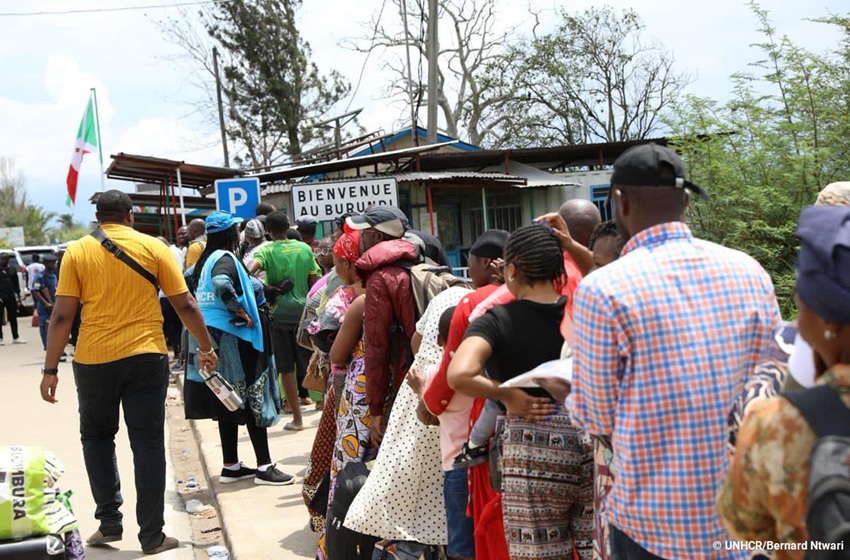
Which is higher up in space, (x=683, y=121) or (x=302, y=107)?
(x=302, y=107)

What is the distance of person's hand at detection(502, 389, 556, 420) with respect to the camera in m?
3.17

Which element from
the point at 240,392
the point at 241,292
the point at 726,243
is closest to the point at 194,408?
the point at 240,392

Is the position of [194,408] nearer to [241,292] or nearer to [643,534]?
[241,292]

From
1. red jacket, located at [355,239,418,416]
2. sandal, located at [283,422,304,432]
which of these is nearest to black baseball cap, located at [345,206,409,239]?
red jacket, located at [355,239,418,416]

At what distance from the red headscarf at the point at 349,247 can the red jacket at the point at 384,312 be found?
0.32 metres

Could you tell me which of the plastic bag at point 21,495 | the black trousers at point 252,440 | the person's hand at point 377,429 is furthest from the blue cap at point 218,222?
the plastic bag at point 21,495

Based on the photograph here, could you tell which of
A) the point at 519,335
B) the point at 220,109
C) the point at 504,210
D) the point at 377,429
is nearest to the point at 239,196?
the point at 377,429

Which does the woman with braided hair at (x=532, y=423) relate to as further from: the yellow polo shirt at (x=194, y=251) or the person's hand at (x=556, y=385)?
the yellow polo shirt at (x=194, y=251)

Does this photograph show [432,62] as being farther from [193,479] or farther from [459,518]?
[459,518]

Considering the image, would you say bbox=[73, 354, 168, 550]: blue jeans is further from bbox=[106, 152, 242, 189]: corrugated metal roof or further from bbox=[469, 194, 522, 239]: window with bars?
bbox=[469, 194, 522, 239]: window with bars

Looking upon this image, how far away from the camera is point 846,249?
170 centimetres

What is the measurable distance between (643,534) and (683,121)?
6855mm

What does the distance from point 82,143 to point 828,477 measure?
20103 millimetres

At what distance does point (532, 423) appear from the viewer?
3199mm
